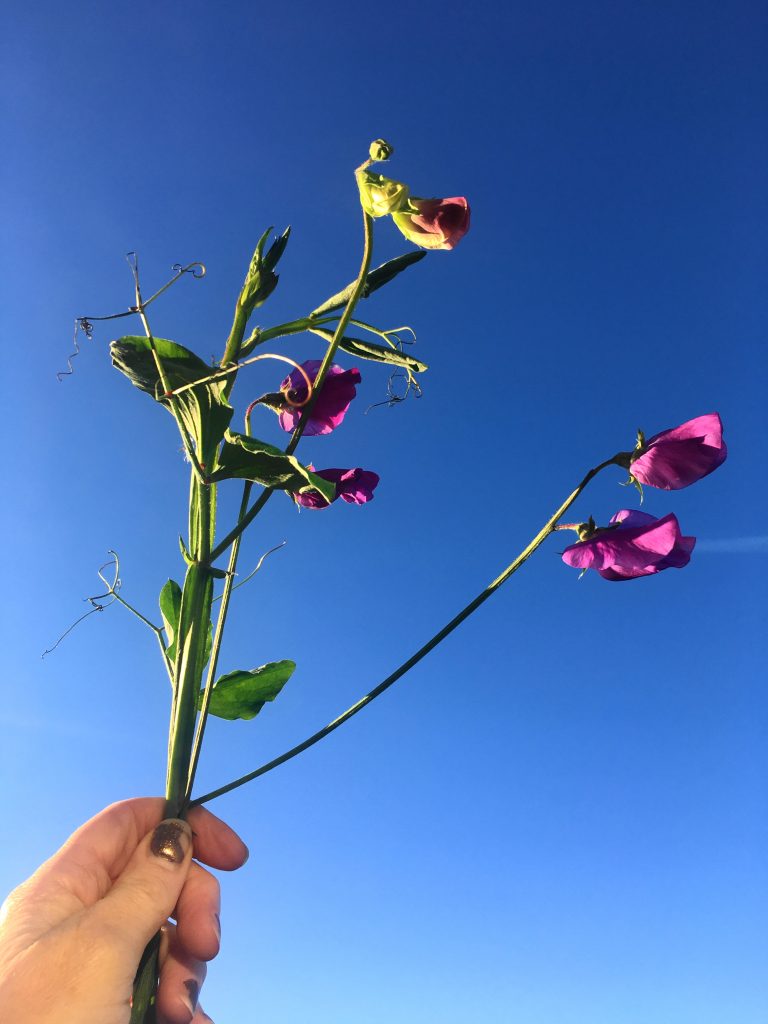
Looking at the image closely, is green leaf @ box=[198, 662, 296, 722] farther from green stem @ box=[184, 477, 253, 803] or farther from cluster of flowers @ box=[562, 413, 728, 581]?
cluster of flowers @ box=[562, 413, 728, 581]

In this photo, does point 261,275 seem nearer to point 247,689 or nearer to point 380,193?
point 380,193

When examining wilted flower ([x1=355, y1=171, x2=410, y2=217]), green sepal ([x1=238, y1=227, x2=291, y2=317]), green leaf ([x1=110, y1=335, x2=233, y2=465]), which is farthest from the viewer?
green sepal ([x1=238, y1=227, x2=291, y2=317])

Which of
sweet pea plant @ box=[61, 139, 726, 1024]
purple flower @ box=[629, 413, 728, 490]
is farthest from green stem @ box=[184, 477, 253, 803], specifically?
purple flower @ box=[629, 413, 728, 490]

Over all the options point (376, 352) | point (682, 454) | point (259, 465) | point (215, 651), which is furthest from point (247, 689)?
point (682, 454)

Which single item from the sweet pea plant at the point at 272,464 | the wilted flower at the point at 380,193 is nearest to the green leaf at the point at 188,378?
the sweet pea plant at the point at 272,464

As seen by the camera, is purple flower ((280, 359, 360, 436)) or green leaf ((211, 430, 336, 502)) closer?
green leaf ((211, 430, 336, 502))

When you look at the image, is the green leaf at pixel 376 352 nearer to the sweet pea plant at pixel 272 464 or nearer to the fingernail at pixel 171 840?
the sweet pea plant at pixel 272 464

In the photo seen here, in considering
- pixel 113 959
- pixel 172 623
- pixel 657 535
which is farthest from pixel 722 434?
pixel 113 959
